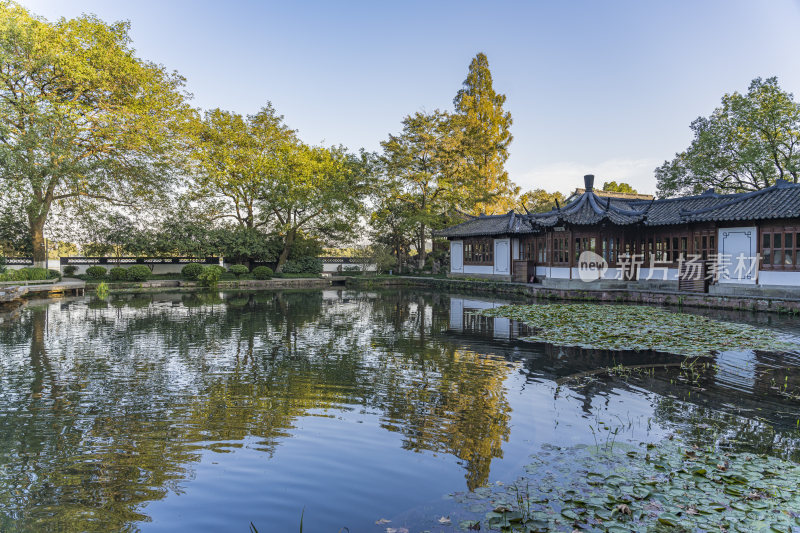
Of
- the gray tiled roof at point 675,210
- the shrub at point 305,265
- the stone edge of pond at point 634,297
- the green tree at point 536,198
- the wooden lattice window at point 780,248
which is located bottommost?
the stone edge of pond at point 634,297

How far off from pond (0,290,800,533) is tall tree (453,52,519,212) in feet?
74.8

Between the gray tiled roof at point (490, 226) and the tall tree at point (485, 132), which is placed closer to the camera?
the gray tiled roof at point (490, 226)

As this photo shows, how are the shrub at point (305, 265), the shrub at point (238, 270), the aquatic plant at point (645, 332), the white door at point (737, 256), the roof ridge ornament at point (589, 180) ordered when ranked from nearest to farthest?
the aquatic plant at point (645, 332) → the white door at point (737, 256) → the roof ridge ornament at point (589, 180) → the shrub at point (238, 270) → the shrub at point (305, 265)

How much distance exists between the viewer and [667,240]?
1897cm

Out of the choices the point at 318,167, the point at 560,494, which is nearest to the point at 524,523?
the point at 560,494

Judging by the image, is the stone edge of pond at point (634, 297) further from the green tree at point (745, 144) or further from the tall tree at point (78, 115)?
the tall tree at point (78, 115)

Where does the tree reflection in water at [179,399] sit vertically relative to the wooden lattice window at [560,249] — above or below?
below

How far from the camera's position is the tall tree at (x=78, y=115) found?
18.5 m

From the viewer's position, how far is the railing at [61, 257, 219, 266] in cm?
2640

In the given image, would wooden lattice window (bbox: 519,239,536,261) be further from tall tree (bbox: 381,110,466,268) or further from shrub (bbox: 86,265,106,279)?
shrub (bbox: 86,265,106,279)

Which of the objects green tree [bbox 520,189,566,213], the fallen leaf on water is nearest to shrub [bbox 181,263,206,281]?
green tree [bbox 520,189,566,213]

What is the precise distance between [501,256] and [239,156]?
667 inches

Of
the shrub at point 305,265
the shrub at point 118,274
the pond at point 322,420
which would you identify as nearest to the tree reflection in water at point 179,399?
the pond at point 322,420

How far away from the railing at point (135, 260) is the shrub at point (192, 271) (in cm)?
294
